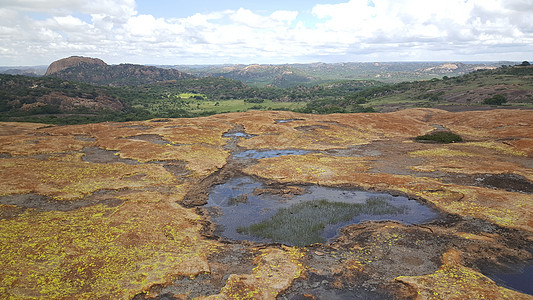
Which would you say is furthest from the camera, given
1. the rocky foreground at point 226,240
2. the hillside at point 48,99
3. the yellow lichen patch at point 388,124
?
the hillside at point 48,99

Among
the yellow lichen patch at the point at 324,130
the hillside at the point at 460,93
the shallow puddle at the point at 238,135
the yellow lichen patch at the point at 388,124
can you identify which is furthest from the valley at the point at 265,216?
the hillside at the point at 460,93

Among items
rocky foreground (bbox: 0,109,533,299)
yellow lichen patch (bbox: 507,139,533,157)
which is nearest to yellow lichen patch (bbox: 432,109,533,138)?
rocky foreground (bbox: 0,109,533,299)

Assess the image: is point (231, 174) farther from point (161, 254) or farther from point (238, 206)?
point (161, 254)

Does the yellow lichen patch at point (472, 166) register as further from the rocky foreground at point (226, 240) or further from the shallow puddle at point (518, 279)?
the shallow puddle at point (518, 279)

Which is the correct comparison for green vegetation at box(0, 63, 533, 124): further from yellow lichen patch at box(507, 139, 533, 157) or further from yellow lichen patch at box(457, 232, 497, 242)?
yellow lichen patch at box(457, 232, 497, 242)

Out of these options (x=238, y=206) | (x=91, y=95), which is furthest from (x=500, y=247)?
(x=91, y=95)
